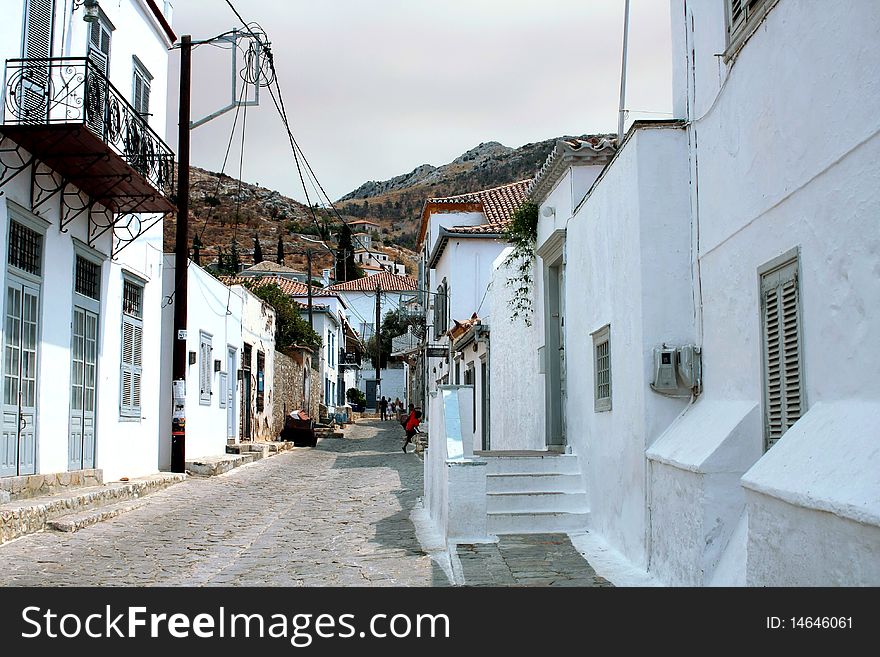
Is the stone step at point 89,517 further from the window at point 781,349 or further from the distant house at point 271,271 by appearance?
the distant house at point 271,271

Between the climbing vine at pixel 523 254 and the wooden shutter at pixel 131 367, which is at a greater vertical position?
the climbing vine at pixel 523 254

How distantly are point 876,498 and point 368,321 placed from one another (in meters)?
73.6

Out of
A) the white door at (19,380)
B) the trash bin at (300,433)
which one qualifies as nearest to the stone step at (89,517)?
the white door at (19,380)

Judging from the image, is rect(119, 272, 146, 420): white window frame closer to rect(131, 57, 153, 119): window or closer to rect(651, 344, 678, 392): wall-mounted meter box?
rect(131, 57, 153, 119): window

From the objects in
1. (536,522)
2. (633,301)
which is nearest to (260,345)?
(536,522)

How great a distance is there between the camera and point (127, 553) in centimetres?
902

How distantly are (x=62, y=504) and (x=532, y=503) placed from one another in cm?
535

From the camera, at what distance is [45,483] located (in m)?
10.9

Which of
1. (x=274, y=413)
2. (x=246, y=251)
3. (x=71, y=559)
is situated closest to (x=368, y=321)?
(x=246, y=251)

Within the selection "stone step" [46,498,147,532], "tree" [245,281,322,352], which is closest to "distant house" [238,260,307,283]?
"tree" [245,281,322,352]

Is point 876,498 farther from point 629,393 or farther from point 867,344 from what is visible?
point 629,393

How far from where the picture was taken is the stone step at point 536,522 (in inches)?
397

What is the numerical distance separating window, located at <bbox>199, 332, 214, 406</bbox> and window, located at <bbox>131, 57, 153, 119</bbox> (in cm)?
563

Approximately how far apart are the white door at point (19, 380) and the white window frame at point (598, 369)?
6431 mm
